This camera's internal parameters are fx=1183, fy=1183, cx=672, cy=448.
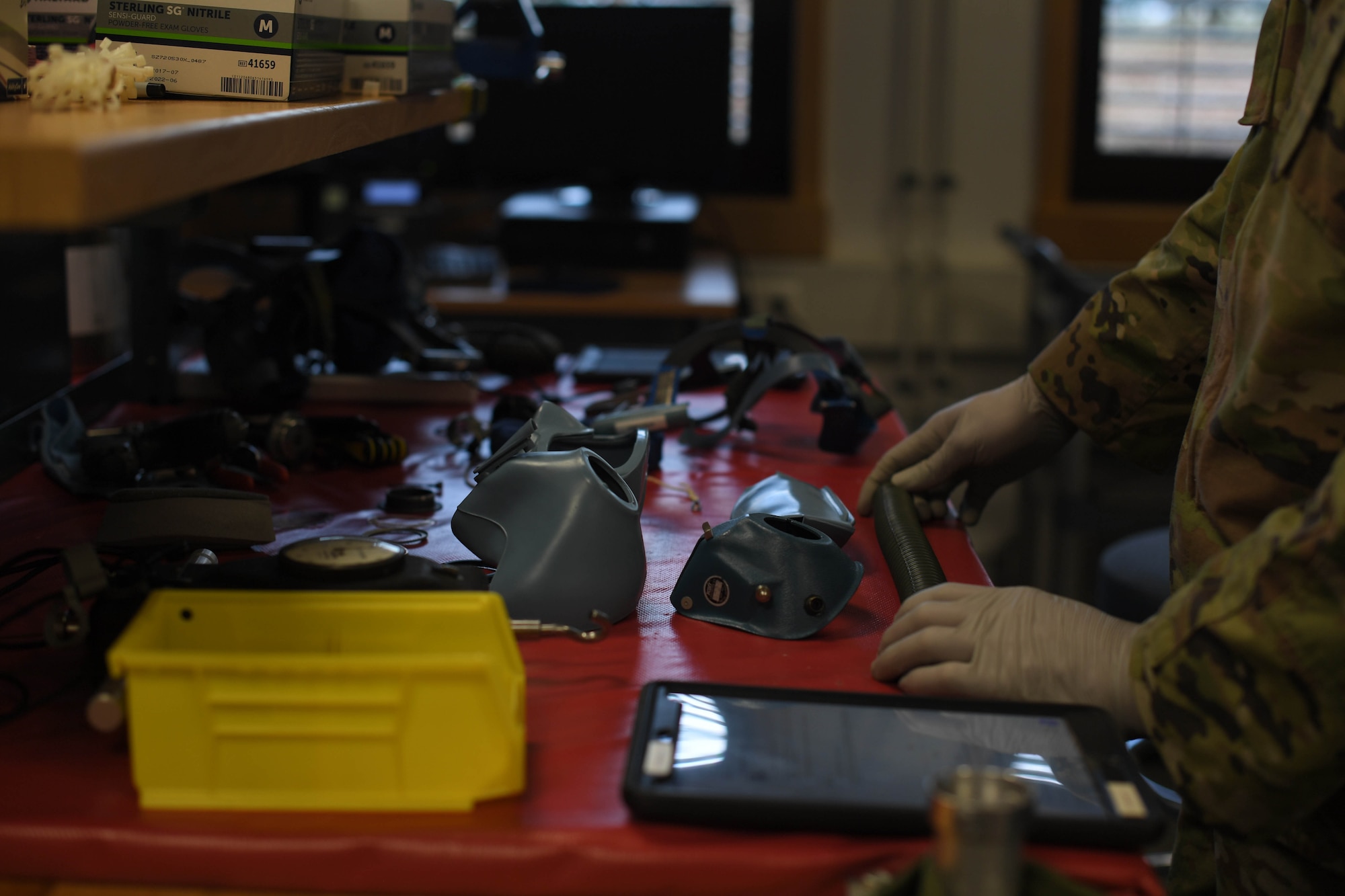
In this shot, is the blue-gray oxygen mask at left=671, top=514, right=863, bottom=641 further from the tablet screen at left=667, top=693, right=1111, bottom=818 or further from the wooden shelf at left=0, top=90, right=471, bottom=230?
the wooden shelf at left=0, top=90, right=471, bottom=230

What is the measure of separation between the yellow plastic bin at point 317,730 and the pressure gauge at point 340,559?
0.09 metres

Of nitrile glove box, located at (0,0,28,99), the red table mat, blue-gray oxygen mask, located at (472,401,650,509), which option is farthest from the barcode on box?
the red table mat

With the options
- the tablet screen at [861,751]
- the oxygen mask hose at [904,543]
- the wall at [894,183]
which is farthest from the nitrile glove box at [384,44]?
the wall at [894,183]

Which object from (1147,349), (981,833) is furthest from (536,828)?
(1147,349)

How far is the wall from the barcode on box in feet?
6.86

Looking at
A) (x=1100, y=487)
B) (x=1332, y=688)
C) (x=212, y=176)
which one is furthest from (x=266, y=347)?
(x=1100, y=487)

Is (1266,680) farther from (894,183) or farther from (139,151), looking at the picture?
(894,183)

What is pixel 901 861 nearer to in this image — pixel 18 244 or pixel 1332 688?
pixel 1332 688

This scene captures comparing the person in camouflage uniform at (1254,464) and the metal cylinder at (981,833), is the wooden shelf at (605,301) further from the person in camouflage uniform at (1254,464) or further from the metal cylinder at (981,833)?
the metal cylinder at (981,833)

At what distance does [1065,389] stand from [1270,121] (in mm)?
317

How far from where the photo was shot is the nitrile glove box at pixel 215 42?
928mm

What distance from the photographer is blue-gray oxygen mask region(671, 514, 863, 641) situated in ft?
2.77

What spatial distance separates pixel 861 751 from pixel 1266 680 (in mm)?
215

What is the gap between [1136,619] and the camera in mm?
1536
